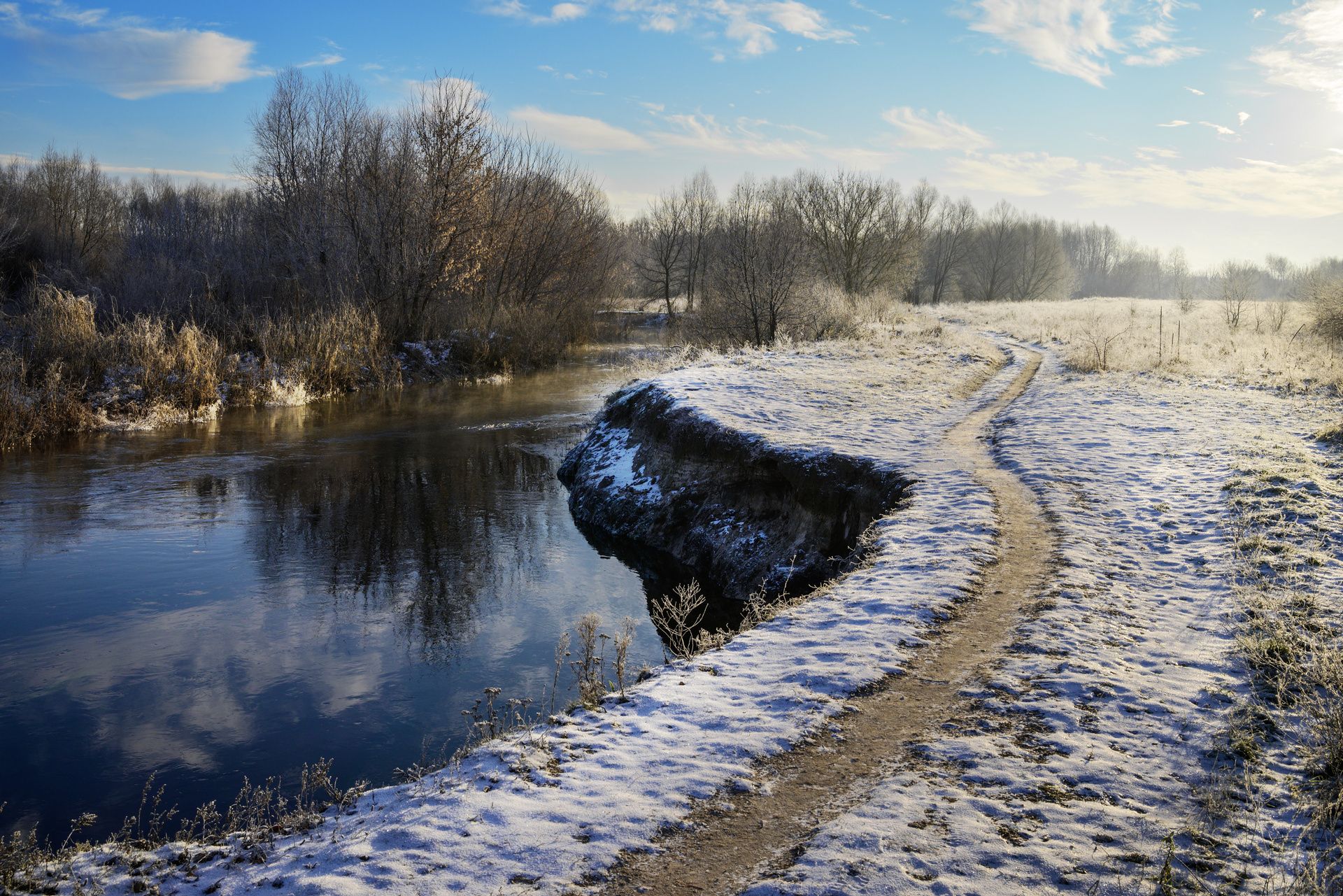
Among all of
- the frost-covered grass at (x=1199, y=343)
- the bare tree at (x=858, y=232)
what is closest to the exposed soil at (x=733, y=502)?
the frost-covered grass at (x=1199, y=343)

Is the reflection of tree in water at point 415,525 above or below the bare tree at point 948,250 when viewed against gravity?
below

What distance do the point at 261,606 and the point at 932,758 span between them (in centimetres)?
905

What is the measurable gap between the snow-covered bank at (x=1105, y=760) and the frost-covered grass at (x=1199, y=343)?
35.1 ft

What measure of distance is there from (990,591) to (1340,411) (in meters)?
10.7

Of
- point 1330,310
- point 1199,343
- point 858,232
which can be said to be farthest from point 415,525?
point 858,232

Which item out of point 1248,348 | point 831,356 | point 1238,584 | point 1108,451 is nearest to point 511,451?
point 831,356

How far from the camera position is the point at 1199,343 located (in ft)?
82.5

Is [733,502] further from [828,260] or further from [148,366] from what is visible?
[828,260]

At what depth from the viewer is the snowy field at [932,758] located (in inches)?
160

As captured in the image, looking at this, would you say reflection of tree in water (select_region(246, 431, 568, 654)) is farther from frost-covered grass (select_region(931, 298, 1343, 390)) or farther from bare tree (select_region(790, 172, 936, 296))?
bare tree (select_region(790, 172, 936, 296))

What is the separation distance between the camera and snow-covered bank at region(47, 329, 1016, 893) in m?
4.19

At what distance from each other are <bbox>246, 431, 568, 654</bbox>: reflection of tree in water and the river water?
5 cm

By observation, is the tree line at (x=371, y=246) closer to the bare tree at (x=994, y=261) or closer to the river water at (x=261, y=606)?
the river water at (x=261, y=606)

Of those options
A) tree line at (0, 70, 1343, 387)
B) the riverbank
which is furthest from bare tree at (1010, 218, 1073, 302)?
the riverbank
